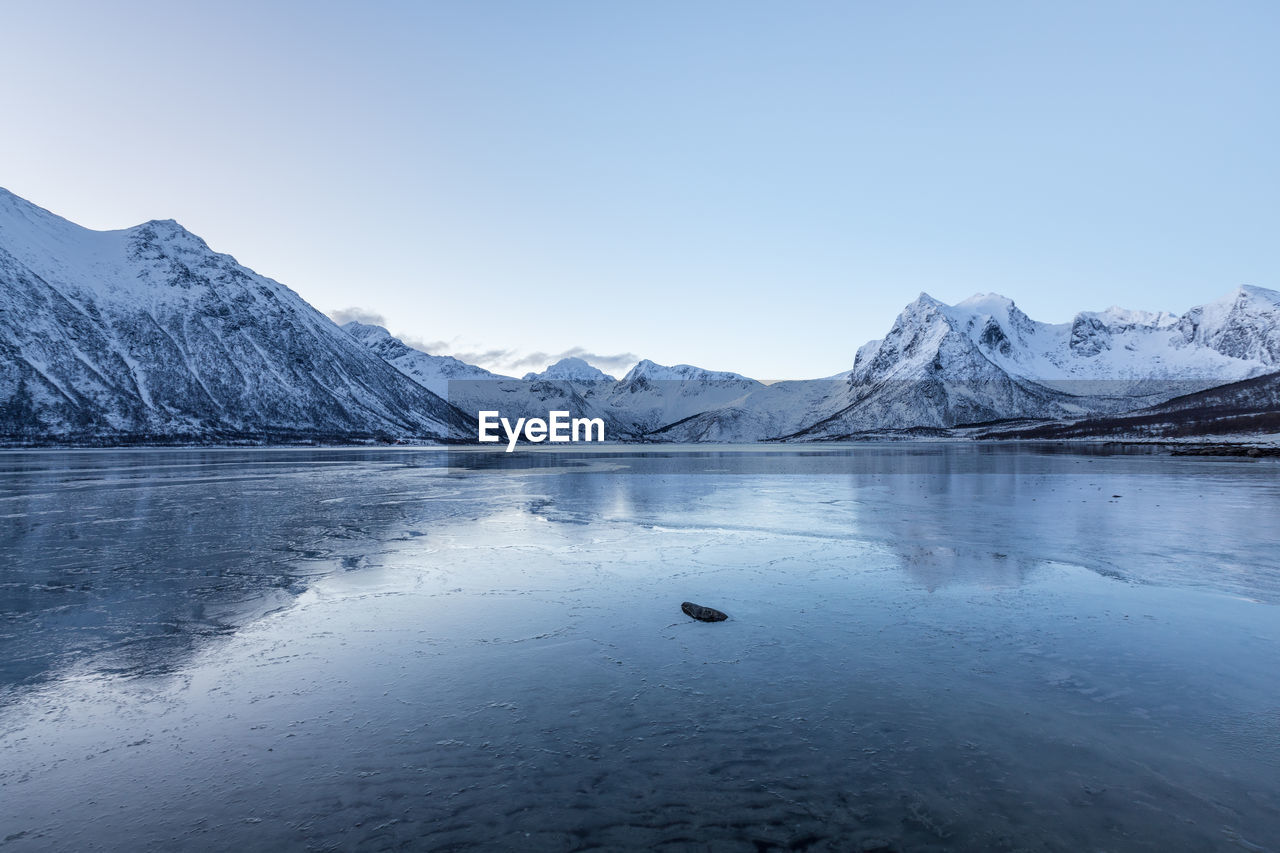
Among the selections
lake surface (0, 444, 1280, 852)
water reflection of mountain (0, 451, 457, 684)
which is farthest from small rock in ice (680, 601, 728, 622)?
water reflection of mountain (0, 451, 457, 684)

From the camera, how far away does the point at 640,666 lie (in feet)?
38.3

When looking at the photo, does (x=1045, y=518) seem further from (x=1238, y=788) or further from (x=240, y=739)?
(x=240, y=739)

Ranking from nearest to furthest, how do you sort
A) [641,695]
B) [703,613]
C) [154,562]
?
[641,695] < [703,613] < [154,562]

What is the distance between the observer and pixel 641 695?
1037 cm

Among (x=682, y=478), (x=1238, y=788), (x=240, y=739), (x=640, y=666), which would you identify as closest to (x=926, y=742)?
(x=1238, y=788)

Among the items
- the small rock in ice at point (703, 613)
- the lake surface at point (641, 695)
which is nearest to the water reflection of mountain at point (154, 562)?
the lake surface at point (641, 695)

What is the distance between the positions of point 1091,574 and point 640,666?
48.6ft

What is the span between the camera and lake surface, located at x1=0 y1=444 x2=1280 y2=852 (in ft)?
23.0

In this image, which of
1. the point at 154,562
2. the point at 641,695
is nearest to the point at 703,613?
the point at 641,695

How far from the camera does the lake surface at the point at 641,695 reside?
276 inches

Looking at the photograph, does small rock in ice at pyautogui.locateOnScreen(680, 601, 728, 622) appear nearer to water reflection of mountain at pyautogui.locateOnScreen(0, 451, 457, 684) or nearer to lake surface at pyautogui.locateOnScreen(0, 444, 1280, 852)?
lake surface at pyautogui.locateOnScreen(0, 444, 1280, 852)

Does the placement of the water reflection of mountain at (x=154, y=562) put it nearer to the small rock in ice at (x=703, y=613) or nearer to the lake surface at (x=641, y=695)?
the lake surface at (x=641, y=695)

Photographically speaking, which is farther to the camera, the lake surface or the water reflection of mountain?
the water reflection of mountain

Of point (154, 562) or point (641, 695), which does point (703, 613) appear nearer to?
point (641, 695)
